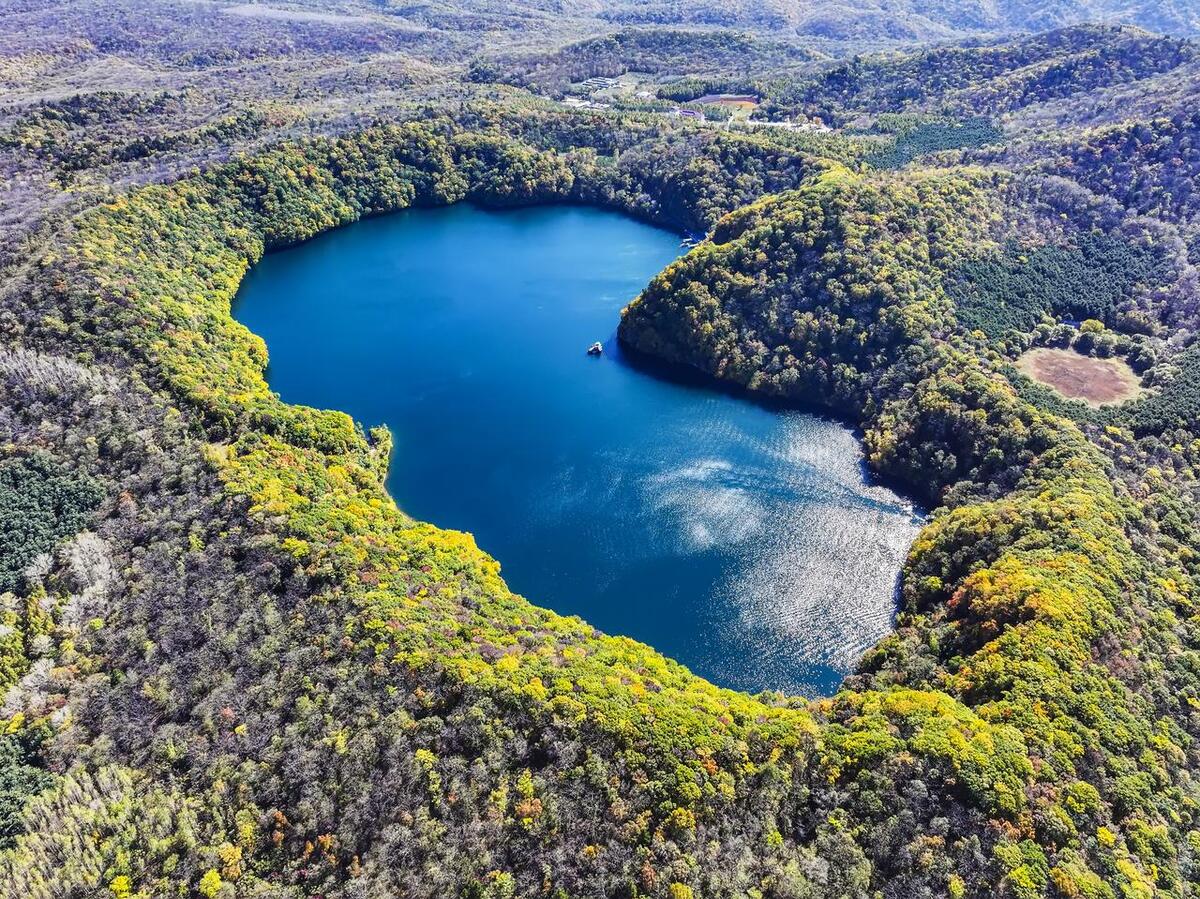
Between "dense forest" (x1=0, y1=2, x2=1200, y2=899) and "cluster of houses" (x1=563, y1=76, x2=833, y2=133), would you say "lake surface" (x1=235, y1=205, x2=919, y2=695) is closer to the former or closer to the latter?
"dense forest" (x1=0, y1=2, x2=1200, y2=899)

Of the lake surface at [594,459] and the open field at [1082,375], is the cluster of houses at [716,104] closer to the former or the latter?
the lake surface at [594,459]

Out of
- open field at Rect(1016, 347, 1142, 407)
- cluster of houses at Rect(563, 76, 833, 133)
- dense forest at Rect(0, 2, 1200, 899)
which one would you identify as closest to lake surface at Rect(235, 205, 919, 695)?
dense forest at Rect(0, 2, 1200, 899)

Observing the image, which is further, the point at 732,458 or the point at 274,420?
the point at 732,458

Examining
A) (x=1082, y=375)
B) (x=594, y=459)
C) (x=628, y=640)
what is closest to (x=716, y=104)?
(x=1082, y=375)

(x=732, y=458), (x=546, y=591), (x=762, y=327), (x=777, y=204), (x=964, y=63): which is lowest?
(x=546, y=591)

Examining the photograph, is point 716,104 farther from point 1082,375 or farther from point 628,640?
point 628,640

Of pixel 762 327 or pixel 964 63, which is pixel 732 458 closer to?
pixel 762 327

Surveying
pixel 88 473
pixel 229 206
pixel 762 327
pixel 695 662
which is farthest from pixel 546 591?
pixel 229 206
